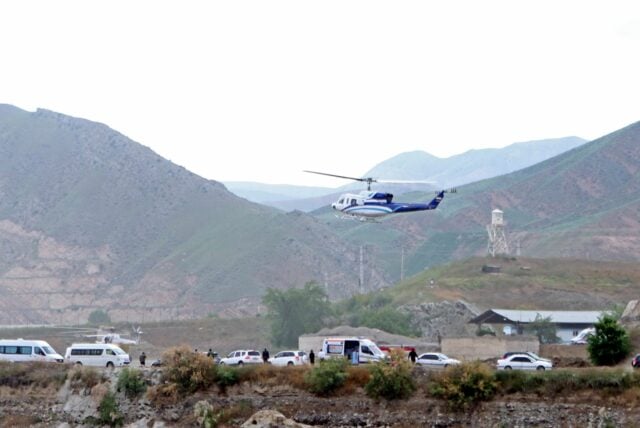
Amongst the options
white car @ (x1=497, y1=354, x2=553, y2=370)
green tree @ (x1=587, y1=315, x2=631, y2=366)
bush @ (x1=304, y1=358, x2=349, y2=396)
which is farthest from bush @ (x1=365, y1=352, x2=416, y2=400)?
green tree @ (x1=587, y1=315, x2=631, y2=366)

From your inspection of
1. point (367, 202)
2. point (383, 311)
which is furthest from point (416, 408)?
point (383, 311)

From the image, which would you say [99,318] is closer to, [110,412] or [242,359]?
[242,359]

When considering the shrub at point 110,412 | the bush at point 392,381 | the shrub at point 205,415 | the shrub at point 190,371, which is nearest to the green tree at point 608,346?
the bush at point 392,381

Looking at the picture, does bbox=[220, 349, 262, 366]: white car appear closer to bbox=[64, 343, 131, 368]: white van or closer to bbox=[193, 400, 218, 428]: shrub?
bbox=[64, 343, 131, 368]: white van

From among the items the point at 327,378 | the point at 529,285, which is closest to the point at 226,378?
the point at 327,378

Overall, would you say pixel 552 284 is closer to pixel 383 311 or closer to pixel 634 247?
pixel 383 311
